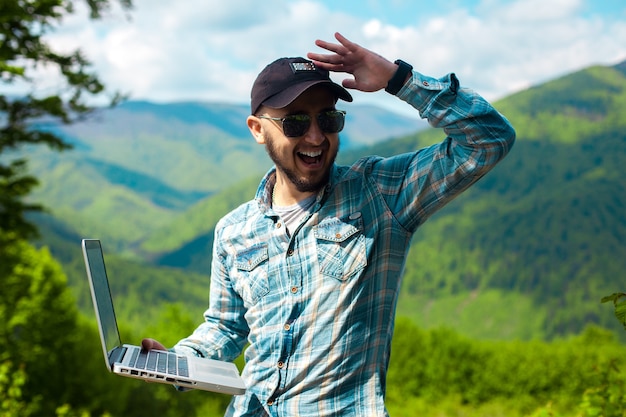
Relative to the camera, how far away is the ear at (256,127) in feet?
8.98

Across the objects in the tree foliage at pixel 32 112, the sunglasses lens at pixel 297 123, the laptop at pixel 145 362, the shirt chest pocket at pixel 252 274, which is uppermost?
the tree foliage at pixel 32 112

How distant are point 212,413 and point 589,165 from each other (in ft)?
515

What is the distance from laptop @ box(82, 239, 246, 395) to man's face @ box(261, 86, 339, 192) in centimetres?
76

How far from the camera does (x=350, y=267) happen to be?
248 cm

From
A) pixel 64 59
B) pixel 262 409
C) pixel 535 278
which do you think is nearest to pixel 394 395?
pixel 64 59

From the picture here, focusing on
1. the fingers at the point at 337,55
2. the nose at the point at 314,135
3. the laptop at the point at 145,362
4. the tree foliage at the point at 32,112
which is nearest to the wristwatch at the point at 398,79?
the fingers at the point at 337,55

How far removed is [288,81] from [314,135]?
0.71ft

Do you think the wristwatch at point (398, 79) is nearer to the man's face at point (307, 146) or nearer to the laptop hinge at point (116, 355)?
the man's face at point (307, 146)

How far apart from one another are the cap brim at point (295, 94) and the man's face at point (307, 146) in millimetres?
41

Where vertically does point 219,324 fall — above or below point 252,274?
below

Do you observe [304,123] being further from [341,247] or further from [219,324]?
[219,324]

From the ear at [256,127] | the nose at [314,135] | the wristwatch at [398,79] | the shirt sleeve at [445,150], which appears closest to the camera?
the shirt sleeve at [445,150]

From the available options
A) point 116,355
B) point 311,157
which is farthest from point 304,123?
point 116,355

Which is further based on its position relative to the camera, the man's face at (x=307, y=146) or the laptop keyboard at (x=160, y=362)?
the man's face at (x=307, y=146)
